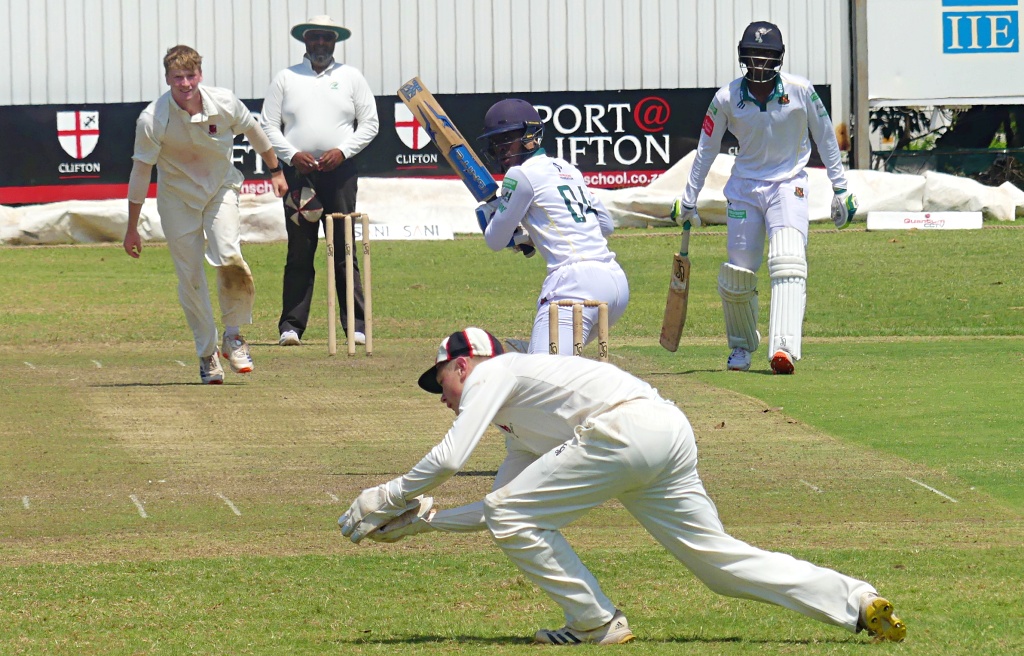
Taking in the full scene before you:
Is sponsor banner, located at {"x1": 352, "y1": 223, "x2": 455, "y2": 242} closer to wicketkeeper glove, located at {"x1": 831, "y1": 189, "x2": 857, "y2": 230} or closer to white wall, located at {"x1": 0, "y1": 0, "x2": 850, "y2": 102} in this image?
white wall, located at {"x1": 0, "y1": 0, "x2": 850, "y2": 102}

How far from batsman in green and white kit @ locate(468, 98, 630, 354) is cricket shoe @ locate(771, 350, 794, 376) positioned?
9.12 feet

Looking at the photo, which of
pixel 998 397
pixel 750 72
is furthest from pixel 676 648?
pixel 750 72

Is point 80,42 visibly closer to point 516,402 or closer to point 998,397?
point 998,397

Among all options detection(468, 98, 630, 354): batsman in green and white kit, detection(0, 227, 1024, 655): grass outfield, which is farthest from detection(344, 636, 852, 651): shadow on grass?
detection(468, 98, 630, 354): batsman in green and white kit

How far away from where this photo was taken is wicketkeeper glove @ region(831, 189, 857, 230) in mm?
10578

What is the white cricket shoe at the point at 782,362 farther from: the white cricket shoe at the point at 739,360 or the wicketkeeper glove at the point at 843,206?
the wicketkeeper glove at the point at 843,206

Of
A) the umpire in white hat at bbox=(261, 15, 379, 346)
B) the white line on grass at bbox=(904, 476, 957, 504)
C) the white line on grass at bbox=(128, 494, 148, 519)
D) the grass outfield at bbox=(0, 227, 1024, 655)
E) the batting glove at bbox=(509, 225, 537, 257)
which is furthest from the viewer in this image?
the umpire in white hat at bbox=(261, 15, 379, 346)

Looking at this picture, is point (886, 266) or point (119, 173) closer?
point (886, 266)

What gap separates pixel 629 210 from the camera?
20.8 meters

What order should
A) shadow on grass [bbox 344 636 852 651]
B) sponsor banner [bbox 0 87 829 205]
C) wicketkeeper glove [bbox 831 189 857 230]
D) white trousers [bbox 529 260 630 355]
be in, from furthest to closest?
sponsor banner [bbox 0 87 829 205]
wicketkeeper glove [bbox 831 189 857 230]
white trousers [bbox 529 260 630 355]
shadow on grass [bbox 344 636 852 651]

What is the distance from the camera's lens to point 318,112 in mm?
11703

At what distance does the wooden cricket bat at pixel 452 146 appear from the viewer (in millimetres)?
8094

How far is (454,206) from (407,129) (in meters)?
2.80

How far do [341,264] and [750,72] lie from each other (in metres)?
3.57
